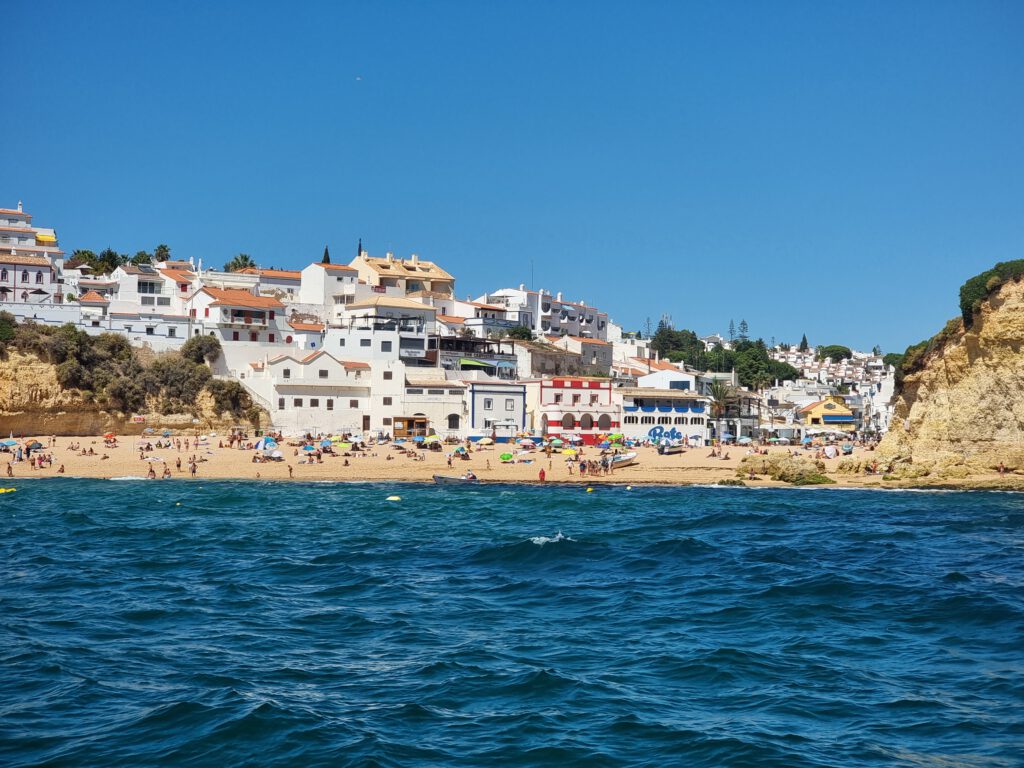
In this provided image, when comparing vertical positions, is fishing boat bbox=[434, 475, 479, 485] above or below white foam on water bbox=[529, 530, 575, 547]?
above

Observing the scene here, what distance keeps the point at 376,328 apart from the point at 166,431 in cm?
1892

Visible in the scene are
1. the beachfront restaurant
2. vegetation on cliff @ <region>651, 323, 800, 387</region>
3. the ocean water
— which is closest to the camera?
the ocean water

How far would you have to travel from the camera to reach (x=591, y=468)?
2186 inches

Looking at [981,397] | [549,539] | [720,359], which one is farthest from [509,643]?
[720,359]

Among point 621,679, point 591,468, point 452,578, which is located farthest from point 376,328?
point 621,679

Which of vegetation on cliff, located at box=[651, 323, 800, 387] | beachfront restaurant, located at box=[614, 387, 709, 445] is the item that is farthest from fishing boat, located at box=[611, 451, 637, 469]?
vegetation on cliff, located at box=[651, 323, 800, 387]

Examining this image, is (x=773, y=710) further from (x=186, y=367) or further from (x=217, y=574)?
(x=186, y=367)

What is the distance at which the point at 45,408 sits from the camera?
58938mm

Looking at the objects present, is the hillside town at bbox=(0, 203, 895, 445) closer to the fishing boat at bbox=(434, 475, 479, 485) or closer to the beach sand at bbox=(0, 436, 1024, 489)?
the beach sand at bbox=(0, 436, 1024, 489)

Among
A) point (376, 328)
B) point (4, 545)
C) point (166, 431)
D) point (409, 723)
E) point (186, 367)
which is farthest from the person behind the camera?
point (376, 328)

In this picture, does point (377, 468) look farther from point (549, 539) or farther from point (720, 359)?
point (720, 359)

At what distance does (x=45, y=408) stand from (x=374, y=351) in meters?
21.7

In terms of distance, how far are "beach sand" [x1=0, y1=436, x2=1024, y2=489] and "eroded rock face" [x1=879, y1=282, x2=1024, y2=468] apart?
1407mm

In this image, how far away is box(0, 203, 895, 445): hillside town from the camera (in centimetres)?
6681
